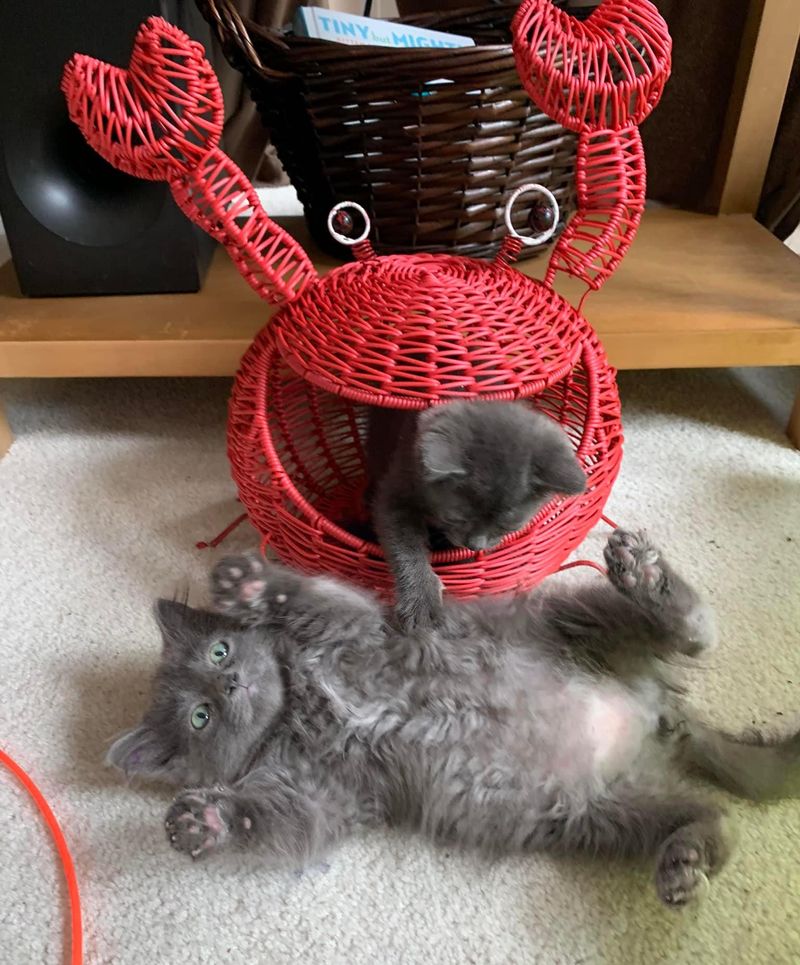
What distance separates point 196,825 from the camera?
662 millimetres

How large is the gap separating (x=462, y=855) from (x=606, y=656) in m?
0.24

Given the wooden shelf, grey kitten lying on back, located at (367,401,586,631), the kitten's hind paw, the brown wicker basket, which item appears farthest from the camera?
the wooden shelf

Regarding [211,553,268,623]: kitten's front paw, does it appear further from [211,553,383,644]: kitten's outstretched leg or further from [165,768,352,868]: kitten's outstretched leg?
[165,768,352,868]: kitten's outstretched leg

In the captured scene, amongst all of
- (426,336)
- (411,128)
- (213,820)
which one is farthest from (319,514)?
(411,128)

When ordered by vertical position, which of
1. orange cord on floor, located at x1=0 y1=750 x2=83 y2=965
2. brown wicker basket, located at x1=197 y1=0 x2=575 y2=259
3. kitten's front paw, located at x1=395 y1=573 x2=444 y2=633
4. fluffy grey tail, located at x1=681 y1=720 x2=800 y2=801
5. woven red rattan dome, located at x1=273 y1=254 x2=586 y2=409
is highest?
brown wicker basket, located at x1=197 y1=0 x2=575 y2=259

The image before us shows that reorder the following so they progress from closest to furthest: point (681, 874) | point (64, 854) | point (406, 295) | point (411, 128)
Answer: point (681, 874), point (64, 854), point (406, 295), point (411, 128)

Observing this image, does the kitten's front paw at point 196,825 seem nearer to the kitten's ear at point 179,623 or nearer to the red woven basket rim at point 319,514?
the kitten's ear at point 179,623

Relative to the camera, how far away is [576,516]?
897mm

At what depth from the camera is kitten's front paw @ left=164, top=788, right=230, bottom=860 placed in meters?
0.66

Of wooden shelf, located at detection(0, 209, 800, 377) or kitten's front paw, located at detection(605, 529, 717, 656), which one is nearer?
kitten's front paw, located at detection(605, 529, 717, 656)

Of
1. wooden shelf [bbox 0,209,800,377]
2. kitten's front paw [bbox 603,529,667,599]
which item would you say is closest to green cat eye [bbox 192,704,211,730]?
kitten's front paw [bbox 603,529,667,599]

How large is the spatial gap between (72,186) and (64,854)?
3.16 feet

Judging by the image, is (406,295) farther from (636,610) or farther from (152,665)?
(152,665)

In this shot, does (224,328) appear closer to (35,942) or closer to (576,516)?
(576,516)
